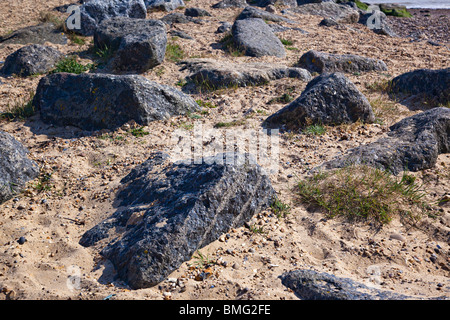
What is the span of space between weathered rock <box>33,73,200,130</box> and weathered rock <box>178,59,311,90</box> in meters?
1.36

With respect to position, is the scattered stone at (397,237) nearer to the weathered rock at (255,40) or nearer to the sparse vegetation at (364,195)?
the sparse vegetation at (364,195)

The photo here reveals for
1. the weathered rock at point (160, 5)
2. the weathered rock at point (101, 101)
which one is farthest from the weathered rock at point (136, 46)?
the weathered rock at point (160, 5)

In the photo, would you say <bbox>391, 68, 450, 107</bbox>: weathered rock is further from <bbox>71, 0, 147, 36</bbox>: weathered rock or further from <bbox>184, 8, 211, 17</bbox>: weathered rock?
<bbox>71, 0, 147, 36</bbox>: weathered rock

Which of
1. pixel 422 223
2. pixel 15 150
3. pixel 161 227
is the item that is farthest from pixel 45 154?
pixel 422 223

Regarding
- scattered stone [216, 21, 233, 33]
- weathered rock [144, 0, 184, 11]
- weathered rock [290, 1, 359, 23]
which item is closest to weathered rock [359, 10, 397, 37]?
weathered rock [290, 1, 359, 23]

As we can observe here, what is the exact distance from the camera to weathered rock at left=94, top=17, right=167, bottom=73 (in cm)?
781

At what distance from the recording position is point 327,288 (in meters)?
2.84

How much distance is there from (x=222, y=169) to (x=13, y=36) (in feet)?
28.4

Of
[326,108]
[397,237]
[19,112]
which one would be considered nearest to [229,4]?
[326,108]

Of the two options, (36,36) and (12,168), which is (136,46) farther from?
(12,168)

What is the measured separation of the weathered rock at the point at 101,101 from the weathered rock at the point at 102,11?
4.60 m

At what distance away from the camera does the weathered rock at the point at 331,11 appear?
564 inches

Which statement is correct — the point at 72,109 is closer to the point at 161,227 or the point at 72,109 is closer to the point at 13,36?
the point at 161,227

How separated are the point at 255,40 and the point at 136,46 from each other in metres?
3.30
